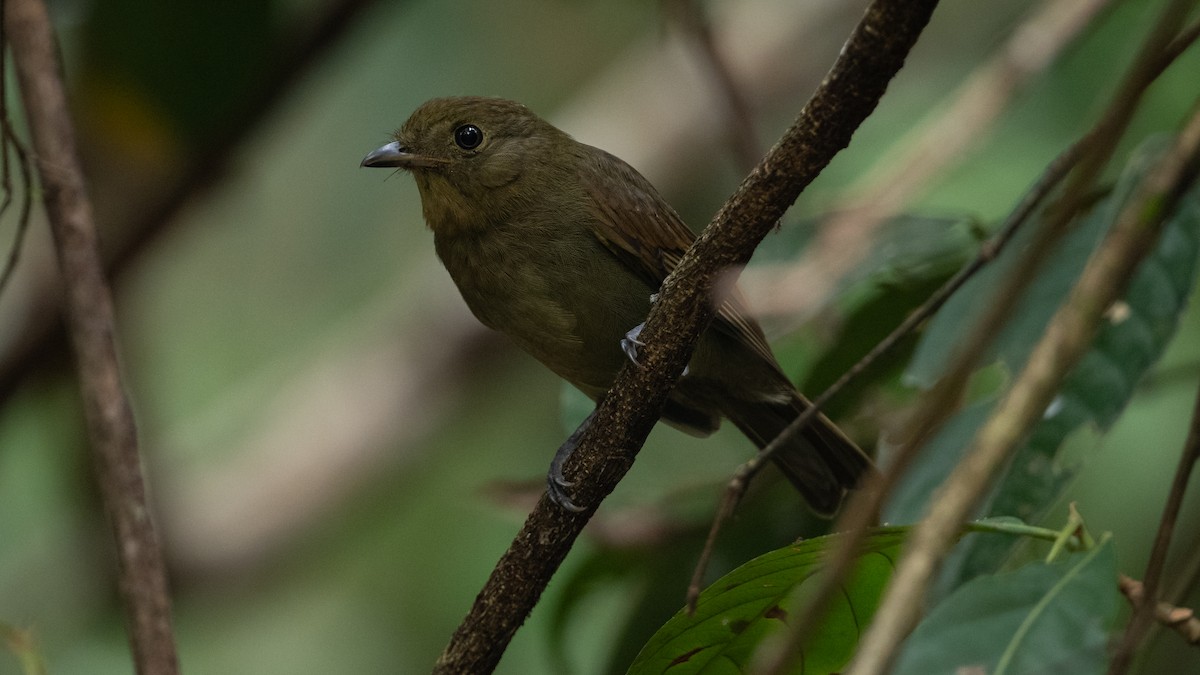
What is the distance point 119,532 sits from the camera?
114 inches

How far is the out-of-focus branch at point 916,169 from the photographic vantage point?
3002 millimetres

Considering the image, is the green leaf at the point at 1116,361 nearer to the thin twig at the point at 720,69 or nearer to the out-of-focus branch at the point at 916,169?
the out-of-focus branch at the point at 916,169

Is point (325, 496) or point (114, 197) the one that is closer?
point (114, 197)

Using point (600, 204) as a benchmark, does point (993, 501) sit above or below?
below

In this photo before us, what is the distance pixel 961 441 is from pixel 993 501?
8.4 inches

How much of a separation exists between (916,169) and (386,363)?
98.5 inches

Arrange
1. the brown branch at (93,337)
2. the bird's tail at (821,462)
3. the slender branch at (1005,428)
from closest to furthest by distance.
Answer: the slender branch at (1005,428)
the brown branch at (93,337)
the bird's tail at (821,462)

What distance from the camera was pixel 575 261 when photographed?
3.44 metres

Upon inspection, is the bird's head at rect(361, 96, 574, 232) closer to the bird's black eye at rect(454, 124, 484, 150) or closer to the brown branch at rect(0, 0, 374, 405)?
the bird's black eye at rect(454, 124, 484, 150)

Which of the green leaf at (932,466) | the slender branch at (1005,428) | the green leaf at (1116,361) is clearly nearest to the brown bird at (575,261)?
the green leaf at (932,466)

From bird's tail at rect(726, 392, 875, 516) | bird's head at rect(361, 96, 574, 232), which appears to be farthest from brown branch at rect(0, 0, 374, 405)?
bird's tail at rect(726, 392, 875, 516)

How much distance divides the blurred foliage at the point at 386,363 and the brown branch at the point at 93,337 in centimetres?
94

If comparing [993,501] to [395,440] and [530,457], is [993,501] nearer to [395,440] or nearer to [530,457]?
[395,440]

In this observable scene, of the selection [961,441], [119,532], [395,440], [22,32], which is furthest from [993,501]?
[395,440]
